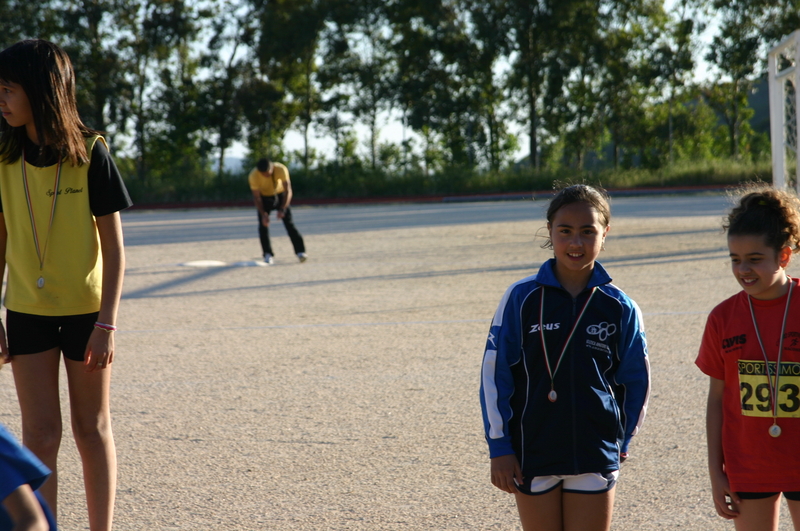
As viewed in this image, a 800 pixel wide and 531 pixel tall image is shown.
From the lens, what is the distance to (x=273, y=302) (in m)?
9.17

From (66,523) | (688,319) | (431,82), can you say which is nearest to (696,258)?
(688,319)

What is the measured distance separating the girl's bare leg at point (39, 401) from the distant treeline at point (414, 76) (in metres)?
42.5

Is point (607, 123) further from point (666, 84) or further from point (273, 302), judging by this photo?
point (273, 302)

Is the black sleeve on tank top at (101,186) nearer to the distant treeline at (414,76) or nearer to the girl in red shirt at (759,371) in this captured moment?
the girl in red shirt at (759,371)

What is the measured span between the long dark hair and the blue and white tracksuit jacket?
1.62 meters

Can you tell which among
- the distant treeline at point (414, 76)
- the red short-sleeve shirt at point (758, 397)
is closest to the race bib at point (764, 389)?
the red short-sleeve shirt at point (758, 397)

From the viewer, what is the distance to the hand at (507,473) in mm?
2422

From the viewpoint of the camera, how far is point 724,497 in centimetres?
245

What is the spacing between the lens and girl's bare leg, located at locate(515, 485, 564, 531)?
246cm

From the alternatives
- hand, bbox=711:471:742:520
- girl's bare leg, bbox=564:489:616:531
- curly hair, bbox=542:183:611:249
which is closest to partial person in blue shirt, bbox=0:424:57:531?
girl's bare leg, bbox=564:489:616:531

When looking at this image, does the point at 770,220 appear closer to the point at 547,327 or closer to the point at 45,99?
the point at 547,327

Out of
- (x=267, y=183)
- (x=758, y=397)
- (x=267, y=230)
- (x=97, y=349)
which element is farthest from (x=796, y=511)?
(x=267, y=183)

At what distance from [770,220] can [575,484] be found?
3.26 ft

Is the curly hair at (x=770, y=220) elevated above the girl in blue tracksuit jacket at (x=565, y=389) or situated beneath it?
elevated above
